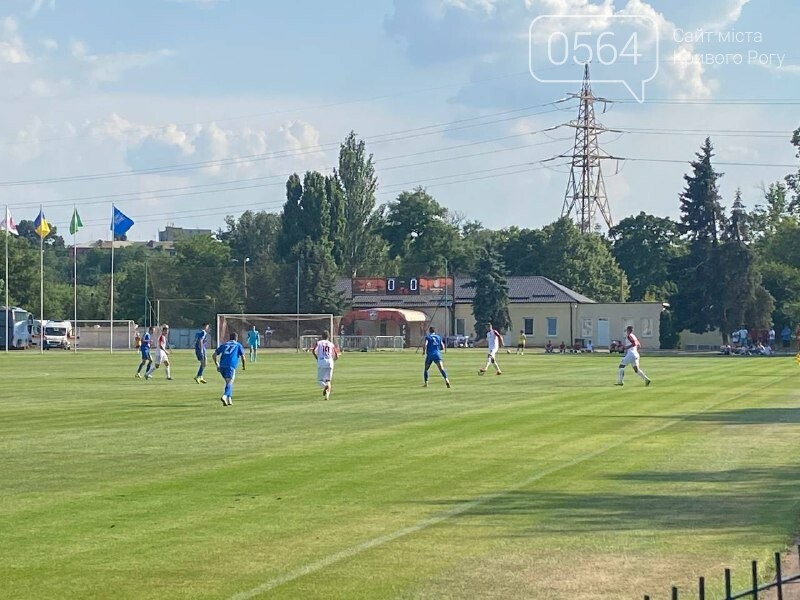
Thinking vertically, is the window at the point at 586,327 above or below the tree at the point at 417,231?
below

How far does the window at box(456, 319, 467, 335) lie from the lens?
11288cm

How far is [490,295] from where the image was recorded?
105 m

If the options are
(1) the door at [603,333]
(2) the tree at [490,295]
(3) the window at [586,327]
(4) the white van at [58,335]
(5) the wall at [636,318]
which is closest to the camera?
(5) the wall at [636,318]

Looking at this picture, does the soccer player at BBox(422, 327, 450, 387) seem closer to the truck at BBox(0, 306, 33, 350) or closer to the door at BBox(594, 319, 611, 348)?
the door at BBox(594, 319, 611, 348)

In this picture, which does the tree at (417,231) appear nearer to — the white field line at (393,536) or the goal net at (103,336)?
the goal net at (103,336)

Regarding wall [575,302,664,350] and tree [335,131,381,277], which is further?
tree [335,131,381,277]

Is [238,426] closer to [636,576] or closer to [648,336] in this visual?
[636,576]

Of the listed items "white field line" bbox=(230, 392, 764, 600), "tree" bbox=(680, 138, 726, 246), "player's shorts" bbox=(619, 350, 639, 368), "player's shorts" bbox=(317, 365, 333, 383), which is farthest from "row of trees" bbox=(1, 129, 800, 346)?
"white field line" bbox=(230, 392, 764, 600)

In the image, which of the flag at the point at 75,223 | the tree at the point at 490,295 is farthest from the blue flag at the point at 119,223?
the tree at the point at 490,295

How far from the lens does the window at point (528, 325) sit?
112m

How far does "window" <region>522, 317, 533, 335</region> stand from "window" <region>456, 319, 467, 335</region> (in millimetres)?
5297

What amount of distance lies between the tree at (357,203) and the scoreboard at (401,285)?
41.2ft

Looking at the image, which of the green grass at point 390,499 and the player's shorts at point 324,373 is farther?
the player's shorts at point 324,373

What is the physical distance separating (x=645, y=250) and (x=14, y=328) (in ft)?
233
